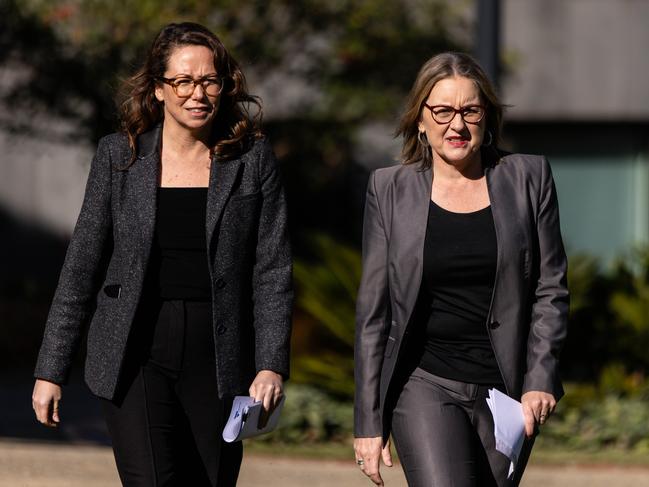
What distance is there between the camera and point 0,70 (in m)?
13.0

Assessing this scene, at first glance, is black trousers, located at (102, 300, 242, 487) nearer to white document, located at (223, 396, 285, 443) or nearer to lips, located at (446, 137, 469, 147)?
white document, located at (223, 396, 285, 443)

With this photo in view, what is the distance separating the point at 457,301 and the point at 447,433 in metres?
0.41

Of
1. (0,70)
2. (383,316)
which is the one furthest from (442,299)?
(0,70)

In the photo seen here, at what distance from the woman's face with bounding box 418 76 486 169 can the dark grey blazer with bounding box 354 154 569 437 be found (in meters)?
0.13

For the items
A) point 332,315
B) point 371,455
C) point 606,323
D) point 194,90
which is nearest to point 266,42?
point 332,315

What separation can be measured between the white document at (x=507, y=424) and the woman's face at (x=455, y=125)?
755 millimetres

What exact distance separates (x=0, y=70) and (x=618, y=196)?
676 cm

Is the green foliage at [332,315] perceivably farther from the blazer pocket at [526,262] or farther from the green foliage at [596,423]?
the blazer pocket at [526,262]

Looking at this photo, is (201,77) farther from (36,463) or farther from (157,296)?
(36,463)

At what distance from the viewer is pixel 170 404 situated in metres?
4.30

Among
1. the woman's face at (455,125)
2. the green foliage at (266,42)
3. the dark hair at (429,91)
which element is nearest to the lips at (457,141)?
the woman's face at (455,125)

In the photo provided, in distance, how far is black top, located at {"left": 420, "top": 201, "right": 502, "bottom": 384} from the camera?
4.31 metres

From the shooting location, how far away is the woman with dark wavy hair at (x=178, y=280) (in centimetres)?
429

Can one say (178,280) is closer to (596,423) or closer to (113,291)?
(113,291)
